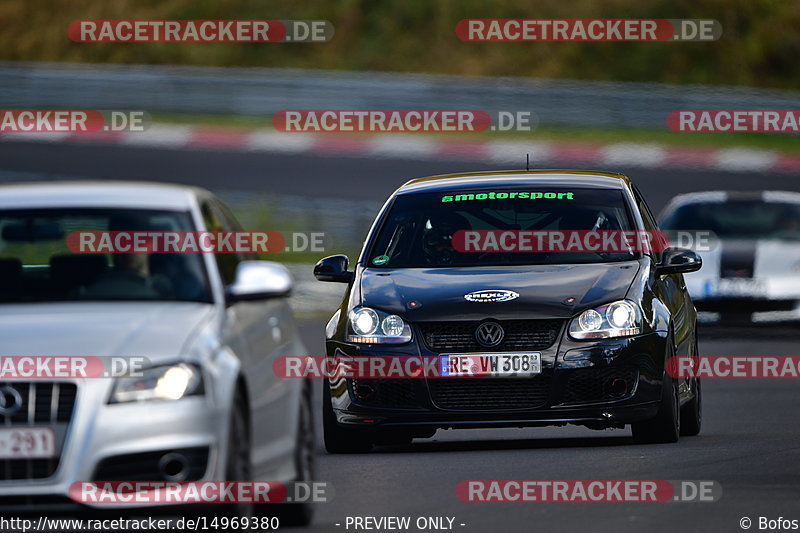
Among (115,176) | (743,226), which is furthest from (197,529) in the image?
(115,176)

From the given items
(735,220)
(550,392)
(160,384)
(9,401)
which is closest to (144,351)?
(160,384)

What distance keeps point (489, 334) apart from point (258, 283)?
3.32 metres

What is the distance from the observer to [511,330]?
10.9m

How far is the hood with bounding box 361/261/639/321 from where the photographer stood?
10859mm

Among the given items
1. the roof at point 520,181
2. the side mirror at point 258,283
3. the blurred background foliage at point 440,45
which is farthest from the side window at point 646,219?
the blurred background foliage at point 440,45

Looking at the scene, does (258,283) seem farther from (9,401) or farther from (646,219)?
(646,219)

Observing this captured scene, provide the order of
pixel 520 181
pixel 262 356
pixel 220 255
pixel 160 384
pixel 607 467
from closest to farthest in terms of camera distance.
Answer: pixel 160 384, pixel 262 356, pixel 220 255, pixel 607 467, pixel 520 181

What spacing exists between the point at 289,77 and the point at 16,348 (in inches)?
969

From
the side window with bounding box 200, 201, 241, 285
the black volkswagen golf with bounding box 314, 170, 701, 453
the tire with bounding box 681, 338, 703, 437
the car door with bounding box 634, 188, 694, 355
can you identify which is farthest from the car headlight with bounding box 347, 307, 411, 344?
the side window with bounding box 200, 201, 241, 285

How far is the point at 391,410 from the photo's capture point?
11.0 meters

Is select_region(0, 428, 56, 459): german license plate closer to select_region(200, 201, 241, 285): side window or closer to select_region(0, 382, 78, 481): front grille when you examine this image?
select_region(0, 382, 78, 481): front grille

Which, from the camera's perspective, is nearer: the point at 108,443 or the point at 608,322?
the point at 108,443

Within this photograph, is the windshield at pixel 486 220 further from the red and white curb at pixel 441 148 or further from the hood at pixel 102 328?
the red and white curb at pixel 441 148

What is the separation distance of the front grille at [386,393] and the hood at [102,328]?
3.36 m
